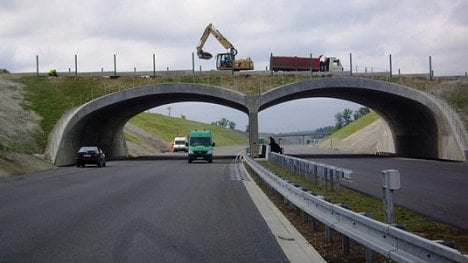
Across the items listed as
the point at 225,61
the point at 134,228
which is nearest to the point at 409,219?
the point at 134,228

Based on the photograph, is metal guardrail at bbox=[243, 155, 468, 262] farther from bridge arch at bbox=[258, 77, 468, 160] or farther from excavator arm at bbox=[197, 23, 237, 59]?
excavator arm at bbox=[197, 23, 237, 59]

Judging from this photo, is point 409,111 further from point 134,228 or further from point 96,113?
point 134,228

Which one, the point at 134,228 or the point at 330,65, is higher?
the point at 330,65

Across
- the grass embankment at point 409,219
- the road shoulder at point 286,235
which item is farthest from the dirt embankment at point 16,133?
the grass embankment at point 409,219

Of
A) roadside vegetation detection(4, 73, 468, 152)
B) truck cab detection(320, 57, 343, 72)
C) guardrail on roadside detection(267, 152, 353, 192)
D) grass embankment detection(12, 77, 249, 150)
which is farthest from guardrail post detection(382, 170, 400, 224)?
truck cab detection(320, 57, 343, 72)

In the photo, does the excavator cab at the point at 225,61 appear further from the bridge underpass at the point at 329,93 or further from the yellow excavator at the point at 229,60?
the bridge underpass at the point at 329,93

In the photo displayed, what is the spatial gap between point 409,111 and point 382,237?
49.4 m

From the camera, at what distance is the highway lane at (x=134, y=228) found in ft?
30.2

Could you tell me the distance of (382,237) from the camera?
6902mm

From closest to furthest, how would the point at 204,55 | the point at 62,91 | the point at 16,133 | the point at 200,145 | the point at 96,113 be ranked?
the point at 16,133, the point at 200,145, the point at 96,113, the point at 62,91, the point at 204,55

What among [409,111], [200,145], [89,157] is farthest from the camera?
[409,111]

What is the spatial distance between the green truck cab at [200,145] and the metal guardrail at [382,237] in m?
38.0

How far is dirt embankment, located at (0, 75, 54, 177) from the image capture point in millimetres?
37406

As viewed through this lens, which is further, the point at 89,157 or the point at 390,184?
the point at 89,157
